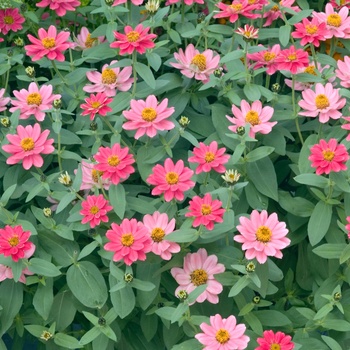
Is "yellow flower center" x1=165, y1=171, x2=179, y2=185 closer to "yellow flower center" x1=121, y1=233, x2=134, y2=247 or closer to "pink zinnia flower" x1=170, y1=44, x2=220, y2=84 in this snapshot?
"yellow flower center" x1=121, y1=233, x2=134, y2=247

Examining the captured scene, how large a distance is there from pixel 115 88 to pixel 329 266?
587 millimetres

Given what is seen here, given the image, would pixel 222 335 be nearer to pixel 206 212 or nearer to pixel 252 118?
pixel 206 212

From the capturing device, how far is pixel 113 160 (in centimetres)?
147

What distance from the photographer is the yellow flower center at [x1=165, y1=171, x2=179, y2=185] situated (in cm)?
144

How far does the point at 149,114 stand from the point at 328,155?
345mm

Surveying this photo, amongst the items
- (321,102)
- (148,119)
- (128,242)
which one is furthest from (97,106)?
(321,102)

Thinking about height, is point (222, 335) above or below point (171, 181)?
below

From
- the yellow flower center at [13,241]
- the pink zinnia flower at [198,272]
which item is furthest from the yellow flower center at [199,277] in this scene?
the yellow flower center at [13,241]

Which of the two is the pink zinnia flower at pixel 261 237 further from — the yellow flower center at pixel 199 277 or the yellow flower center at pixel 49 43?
the yellow flower center at pixel 49 43

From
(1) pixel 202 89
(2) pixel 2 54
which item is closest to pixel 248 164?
(1) pixel 202 89

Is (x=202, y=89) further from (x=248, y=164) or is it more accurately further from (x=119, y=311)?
(x=119, y=311)

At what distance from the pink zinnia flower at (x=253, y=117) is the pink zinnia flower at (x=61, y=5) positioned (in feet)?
1.79

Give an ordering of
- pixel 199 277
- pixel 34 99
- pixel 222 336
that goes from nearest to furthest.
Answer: pixel 222 336 < pixel 199 277 < pixel 34 99

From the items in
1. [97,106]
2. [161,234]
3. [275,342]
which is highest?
[97,106]
